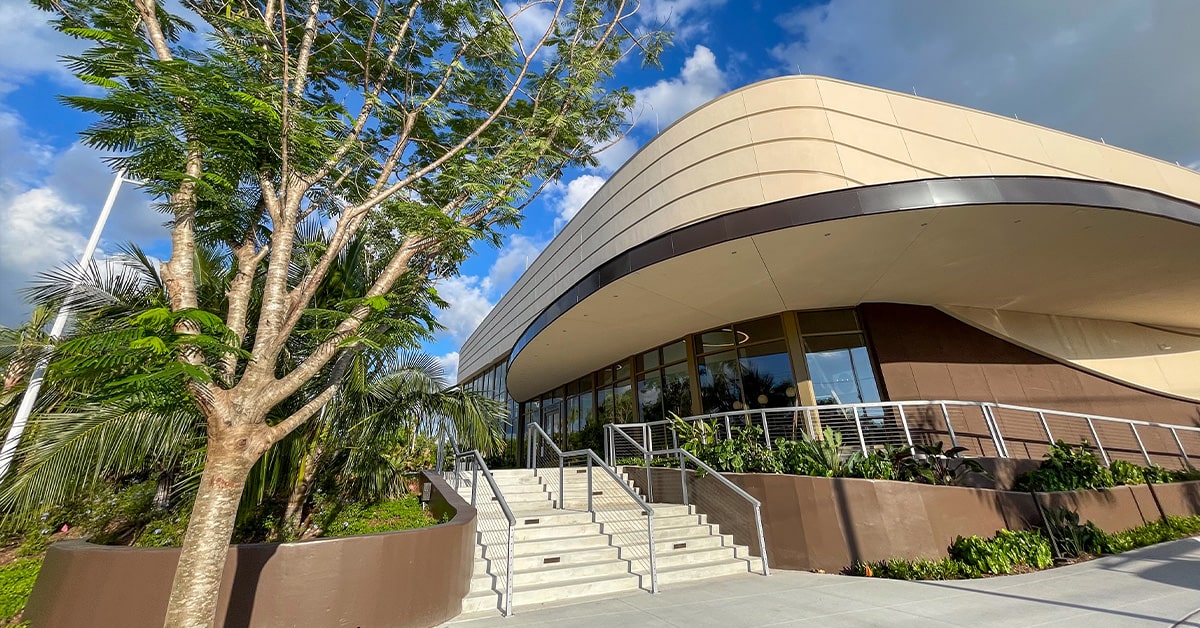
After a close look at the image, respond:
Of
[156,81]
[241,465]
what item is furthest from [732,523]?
[156,81]

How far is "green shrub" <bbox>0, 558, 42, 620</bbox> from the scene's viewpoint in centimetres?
467

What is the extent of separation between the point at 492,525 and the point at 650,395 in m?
7.72

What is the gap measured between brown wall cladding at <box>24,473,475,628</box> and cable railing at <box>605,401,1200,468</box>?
494 centimetres

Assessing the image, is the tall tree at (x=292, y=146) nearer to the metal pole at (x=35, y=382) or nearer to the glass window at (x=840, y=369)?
the metal pole at (x=35, y=382)

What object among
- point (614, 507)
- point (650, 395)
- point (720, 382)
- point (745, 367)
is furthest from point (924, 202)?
point (650, 395)

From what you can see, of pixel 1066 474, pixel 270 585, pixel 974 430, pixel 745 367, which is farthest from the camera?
pixel 745 367

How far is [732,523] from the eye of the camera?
6.89 metres

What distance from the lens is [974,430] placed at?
9477mm

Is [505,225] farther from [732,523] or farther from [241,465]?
[732,523]

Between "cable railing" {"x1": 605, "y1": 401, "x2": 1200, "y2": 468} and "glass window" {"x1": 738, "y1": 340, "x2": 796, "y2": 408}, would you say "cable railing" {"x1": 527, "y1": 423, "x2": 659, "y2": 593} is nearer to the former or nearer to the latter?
"cable railing" {"x1": 605, "y1": 401, "x2": 1200, "y2": 468}

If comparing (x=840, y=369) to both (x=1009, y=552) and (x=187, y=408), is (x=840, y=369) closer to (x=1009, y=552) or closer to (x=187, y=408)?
(x=1009, y=552)

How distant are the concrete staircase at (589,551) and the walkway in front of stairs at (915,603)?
0.33 meters

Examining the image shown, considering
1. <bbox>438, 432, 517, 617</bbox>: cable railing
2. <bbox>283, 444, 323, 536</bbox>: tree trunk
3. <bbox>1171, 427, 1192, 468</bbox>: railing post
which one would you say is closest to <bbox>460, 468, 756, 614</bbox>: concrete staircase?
<bbox>438, 432, 517, 617</bbox>: cable railing

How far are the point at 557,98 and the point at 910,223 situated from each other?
5.72 metres
